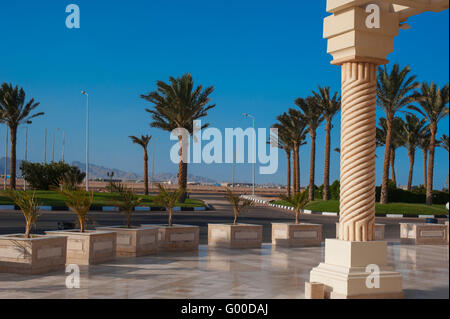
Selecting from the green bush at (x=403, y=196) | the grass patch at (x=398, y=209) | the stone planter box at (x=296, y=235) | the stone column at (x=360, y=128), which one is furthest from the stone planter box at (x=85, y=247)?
the green bush at (x=403, y=196)

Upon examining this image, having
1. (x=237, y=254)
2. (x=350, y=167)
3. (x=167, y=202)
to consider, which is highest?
(x=350, y=167)

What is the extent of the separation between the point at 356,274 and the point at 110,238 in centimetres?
599

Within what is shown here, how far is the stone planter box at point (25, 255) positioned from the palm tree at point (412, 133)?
48.7 meters

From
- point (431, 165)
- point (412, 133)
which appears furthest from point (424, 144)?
point (431, 165)

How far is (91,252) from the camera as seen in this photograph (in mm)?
11188

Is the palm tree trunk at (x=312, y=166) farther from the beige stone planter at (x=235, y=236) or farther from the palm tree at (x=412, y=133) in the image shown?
the beige stone planter at (x=235, y=236)

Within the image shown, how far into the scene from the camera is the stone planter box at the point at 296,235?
626 inches

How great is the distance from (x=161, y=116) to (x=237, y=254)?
92.4 ft

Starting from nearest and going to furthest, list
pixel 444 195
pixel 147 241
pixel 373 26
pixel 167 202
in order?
pixel 373 26, pixel 147 241, pixel 167 202, pixel 444 195

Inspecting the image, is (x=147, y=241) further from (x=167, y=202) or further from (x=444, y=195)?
(x=444, y=195)
